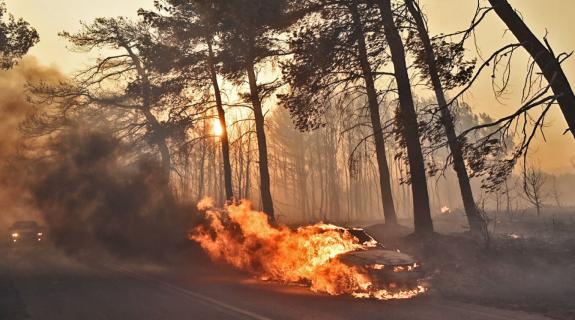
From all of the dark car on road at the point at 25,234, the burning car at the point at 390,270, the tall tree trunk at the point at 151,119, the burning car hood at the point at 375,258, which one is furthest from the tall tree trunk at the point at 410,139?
the dark car on road at the point at 25,234

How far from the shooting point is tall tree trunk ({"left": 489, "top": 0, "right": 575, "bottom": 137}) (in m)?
9.52

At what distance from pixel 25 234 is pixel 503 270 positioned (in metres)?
26.7

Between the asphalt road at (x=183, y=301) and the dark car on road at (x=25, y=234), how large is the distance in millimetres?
14085

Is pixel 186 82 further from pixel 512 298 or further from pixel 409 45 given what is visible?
pixel 512 298

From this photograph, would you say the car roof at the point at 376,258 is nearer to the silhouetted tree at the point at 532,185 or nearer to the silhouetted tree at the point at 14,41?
the silhouetted tree at the point at 532,185

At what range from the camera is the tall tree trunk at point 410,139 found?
51.8 feet

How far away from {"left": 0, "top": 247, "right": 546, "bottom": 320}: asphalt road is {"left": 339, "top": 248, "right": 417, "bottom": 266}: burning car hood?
0.87 metres

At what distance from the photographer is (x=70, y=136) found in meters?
28.3

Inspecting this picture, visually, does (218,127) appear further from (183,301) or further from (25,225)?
(183,301)

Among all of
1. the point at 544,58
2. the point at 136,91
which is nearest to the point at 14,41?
the point at 136,91

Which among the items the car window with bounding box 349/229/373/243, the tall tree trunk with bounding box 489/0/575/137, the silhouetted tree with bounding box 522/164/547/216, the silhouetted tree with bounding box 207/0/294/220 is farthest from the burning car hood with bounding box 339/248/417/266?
the silhouetted tree with bounding box 207/0/294/220

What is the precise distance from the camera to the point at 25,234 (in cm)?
2886

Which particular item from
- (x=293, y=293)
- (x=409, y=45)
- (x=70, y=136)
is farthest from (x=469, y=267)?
(x=70, y=136)

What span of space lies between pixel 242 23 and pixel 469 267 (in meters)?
11.0
